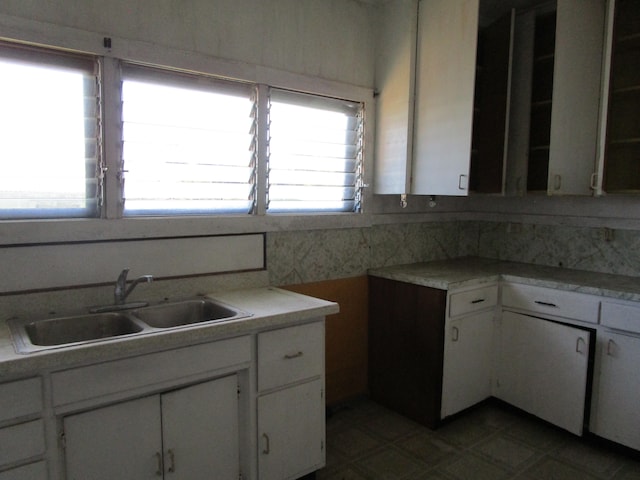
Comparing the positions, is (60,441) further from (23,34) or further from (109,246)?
(23,34)

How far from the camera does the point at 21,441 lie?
56.4 inches

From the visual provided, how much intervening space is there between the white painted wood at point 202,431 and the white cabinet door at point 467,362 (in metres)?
1.39

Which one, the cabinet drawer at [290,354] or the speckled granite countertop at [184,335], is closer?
the speckled granite countertop at [184,335]

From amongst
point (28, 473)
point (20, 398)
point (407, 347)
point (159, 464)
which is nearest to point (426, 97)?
point (407, 347)

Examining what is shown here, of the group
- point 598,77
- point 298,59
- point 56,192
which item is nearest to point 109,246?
point 56,192

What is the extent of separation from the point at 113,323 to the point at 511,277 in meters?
2.39

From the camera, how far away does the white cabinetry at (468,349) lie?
2.72 m

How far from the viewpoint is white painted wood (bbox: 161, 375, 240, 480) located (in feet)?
5.74

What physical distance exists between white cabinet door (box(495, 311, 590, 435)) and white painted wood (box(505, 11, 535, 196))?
3.25 ft

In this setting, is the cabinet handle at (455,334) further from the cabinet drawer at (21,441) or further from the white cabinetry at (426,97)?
the cabinet drawer at (21,441)

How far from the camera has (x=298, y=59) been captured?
2664 mm

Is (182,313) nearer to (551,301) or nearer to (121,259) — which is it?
(121,259)

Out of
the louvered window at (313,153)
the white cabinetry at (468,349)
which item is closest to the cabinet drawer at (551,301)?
the white cabinetry at (468,349)

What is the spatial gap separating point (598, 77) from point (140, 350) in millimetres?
2979
